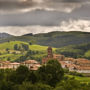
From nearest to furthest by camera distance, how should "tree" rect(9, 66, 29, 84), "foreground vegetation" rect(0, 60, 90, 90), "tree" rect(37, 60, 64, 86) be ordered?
"foreground vegetation" rect(0, 60, 90, 90) → "tree" rect(9, 66, 29, 84) → "tree" rect(37, 60, 64, 86)

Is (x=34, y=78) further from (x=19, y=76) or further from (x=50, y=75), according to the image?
(x=50, y=75)

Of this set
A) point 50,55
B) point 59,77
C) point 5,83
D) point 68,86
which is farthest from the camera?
point 50,55

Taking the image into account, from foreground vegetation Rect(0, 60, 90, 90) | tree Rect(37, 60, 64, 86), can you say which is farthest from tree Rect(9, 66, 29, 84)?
tree Rect(37, 60, 64, 86)

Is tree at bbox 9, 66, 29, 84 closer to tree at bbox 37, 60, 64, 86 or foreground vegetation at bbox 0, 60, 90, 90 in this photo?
foreground vegetation at bbox 0, 60, 90, 90

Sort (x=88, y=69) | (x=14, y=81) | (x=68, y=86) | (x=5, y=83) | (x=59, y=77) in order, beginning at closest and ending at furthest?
(x=68, y=86) < (x=5, y=83) < (x=14, y=81) < (x=59, y=77) < (x=88, y=69)

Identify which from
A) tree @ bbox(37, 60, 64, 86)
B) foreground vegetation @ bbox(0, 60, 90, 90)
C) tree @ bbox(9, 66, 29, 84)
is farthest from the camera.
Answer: tree @ bbox(37, 60, 64, 86)

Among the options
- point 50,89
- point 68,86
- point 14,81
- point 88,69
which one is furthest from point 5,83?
point 88,69

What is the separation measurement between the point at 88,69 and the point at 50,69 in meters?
95.7

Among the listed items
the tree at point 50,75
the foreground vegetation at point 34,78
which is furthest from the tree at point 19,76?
the tree at point 50,75

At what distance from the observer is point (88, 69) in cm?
18175

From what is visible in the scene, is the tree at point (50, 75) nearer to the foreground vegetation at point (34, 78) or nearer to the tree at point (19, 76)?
the foreground vegetation at point (34, 78)

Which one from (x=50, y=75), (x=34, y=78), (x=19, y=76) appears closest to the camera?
(x=19, y=76)

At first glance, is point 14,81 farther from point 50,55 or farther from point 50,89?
point 50,55

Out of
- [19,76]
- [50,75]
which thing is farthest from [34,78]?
[50,75]
